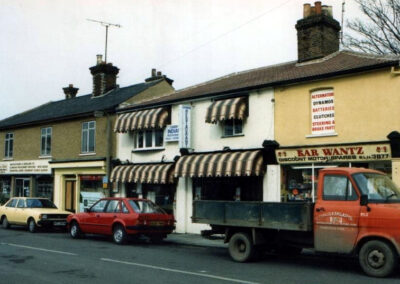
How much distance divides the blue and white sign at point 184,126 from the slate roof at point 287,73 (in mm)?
665

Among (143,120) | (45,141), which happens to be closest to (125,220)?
(143,120)

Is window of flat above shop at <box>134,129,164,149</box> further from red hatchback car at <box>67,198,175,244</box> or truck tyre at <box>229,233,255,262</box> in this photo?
truck tyre at <box>229,233,255,262</box>

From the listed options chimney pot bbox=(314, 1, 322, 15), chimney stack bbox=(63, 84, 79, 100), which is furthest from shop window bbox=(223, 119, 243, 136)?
chimney stack bbox=(63, 84, 79, 100)

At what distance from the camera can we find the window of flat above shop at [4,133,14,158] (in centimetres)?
3272

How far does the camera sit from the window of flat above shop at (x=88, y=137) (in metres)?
26.2

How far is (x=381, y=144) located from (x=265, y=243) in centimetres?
555

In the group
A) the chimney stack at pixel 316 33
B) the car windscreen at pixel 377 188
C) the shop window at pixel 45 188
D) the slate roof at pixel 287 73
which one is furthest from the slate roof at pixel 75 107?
the car windscreen at pixel 377 188

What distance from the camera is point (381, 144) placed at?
15.1 metres

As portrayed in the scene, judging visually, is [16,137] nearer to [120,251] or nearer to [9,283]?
[120,251]

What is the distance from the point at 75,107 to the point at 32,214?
10.1 m

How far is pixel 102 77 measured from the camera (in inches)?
1187

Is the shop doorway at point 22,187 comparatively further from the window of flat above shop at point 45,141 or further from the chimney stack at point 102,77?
the chimney stack at point 102,77

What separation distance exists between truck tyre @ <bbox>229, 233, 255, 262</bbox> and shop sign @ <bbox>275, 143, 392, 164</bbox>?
213 inches

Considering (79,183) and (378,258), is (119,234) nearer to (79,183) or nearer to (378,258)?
(378,258)
